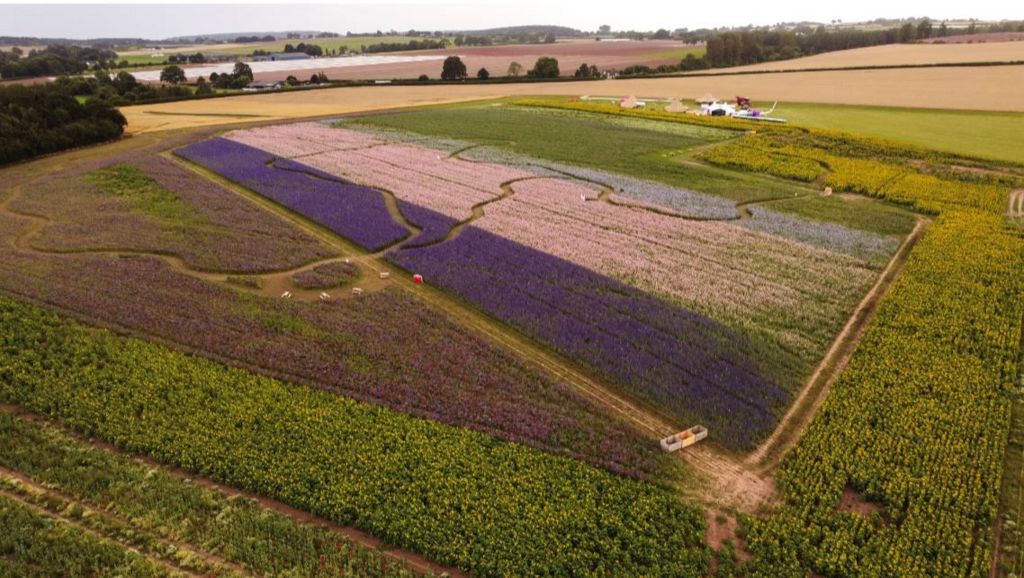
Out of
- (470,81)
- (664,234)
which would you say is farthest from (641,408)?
(470,81)

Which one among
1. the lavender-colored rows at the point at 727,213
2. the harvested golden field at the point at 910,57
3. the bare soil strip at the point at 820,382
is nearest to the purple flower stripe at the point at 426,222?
the lavender-colored rows at the point at 727,213

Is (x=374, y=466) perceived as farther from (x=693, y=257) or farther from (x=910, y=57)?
(x=910, y=57)

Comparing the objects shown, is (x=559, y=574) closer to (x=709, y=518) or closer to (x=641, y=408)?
(x=709, y=518)

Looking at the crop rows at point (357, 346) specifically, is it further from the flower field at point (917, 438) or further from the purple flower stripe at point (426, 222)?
the purple flower stripe at point (426, 222)

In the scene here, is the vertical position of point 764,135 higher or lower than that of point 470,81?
lower

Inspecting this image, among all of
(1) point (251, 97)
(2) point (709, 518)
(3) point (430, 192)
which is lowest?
(2) point (709, 518)

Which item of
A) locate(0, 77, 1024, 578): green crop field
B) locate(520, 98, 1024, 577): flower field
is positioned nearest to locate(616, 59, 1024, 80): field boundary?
locate(0, 77, 1024, 578): green crop field

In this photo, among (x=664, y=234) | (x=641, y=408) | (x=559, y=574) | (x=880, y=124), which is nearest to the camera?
(x=559, y=574)
